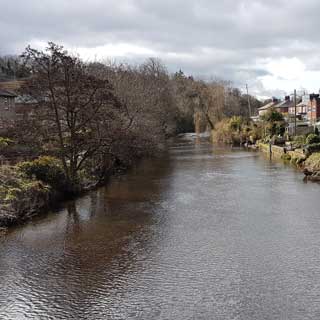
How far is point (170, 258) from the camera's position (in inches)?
510

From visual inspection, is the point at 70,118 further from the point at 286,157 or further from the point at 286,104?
the point at 286,104

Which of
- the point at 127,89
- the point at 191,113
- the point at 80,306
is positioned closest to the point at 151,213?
the point at 80,306

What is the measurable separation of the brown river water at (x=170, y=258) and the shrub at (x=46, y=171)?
1286 mm

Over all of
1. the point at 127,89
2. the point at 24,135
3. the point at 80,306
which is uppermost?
the point at 127,89

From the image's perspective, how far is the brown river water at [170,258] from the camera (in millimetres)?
9883

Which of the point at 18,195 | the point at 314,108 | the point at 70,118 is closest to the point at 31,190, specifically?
the point at 18,195

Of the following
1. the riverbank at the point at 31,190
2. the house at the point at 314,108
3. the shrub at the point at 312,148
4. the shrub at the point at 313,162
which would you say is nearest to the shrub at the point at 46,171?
the riverbank at the point at 31,190

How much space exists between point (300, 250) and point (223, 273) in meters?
2.94

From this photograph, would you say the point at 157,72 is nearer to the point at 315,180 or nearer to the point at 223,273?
the point at 315,180

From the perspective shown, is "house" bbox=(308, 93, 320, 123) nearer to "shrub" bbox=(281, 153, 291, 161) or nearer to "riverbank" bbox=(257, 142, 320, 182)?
"riverbank" bbox=(257, 142, 320, 182)

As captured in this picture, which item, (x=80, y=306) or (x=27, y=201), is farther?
(x=27, y=201)

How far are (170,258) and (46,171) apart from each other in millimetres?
10217

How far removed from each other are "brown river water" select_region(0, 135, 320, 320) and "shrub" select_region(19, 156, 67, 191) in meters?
1.29

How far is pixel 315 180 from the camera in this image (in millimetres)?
26094
